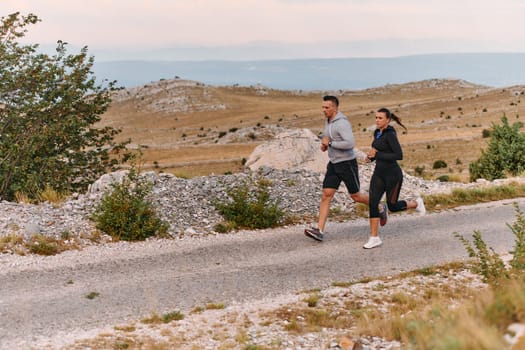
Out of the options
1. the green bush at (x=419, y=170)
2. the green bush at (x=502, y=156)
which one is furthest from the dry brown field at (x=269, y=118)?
the green bush at (x=502, y=156)

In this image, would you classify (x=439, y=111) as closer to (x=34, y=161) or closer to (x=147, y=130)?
(x=147, y=130)

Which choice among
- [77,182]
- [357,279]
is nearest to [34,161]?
[77,182]

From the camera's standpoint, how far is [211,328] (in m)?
7.13

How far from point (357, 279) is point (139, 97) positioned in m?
127

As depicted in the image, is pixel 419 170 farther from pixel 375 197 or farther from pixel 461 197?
pixel 375 197

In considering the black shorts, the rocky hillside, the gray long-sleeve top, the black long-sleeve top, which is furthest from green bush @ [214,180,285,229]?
the black long-sleeve top

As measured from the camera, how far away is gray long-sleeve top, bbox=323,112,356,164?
11.0 m

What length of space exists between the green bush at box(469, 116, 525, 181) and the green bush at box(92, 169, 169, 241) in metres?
15.6

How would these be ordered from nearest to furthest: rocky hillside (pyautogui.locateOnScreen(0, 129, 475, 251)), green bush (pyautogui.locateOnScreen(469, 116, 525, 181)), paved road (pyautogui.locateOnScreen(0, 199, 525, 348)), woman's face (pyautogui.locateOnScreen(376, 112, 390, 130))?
paved road (pyautogui.locateOnScreen(0, 199, 525, 348)) < woman's face (pyautogui.locateOnScreen(376, 112, 390, 130)) < rocky hillside (pyautogui.locateOnScreen(0, 129, 475, 251)) < green bush (pyautogui.locateOnScreen(469, 116, 525, 181))

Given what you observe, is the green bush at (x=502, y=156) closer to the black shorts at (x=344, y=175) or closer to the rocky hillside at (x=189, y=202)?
the rocky hillside at (x=189, y=202)

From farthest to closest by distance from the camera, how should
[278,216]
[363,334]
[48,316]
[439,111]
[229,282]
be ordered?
1. [439,111]
2. [278,216]
3. [229,282]
4. [48,316]
5. [363,334]

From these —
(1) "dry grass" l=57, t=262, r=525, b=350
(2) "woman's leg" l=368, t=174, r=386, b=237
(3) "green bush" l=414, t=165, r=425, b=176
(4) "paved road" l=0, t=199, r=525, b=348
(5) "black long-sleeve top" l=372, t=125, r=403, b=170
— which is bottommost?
(3) "green bush" l=414, t=165, r=425, b=176

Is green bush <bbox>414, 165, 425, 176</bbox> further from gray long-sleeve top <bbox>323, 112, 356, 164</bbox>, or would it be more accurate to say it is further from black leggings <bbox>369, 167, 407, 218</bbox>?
gray long-sleeve top <bbox>323, 112, 356, 164</bbox>

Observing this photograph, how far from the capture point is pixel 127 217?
1173cm
